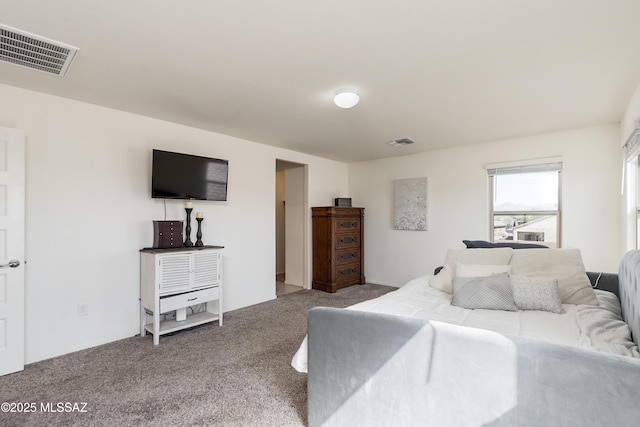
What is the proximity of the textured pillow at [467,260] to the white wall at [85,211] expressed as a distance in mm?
2628

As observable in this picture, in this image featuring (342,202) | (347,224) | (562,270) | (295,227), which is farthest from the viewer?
(295,227)

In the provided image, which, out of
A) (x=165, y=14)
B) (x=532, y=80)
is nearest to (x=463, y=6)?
(x=532, y=80)

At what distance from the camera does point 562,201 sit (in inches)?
150

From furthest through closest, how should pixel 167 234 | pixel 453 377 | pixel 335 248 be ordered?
pixel 335 248, pixel 167 234, pixel 453 377

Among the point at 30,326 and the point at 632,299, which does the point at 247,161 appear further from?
the point at 632,299

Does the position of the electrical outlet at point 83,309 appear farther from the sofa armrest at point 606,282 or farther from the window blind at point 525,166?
the window blind at point 525,166

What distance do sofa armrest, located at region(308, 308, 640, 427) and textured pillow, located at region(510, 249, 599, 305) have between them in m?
1.50

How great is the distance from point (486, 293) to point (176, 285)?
8.86ft

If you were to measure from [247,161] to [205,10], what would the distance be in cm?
269

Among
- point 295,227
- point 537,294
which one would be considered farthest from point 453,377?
point 295,227

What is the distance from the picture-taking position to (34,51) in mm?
1959

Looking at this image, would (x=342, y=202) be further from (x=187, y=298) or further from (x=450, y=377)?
(x=450, y=377)

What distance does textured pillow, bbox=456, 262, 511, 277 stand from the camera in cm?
241

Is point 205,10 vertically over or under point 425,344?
over
